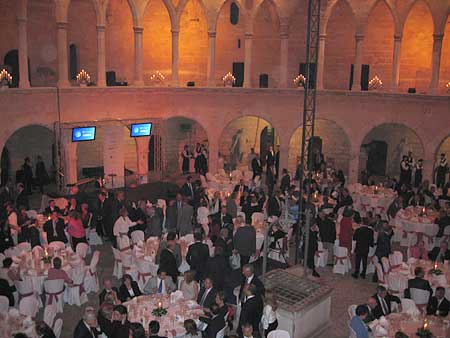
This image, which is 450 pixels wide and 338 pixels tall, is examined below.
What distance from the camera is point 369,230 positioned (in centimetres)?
1338

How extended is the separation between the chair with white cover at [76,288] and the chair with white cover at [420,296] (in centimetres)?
716

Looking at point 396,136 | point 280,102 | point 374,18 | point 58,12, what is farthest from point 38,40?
point 396,136

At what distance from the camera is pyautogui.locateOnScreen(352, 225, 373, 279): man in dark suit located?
13375 mm

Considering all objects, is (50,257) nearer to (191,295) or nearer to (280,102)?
(191,295)

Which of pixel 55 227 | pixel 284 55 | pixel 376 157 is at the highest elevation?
pixel 284 55

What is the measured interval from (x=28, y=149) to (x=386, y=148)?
1682cm

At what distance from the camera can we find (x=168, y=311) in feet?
32.8

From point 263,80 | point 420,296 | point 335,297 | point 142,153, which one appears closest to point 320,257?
point 335,297

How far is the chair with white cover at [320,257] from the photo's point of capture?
14641 mm

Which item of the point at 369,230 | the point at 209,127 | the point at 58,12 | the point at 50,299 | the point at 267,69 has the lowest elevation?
the point at 50,299

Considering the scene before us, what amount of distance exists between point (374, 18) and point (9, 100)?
16.6 metres

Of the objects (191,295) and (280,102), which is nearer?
(191,295)

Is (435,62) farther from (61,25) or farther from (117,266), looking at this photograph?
(117,266)

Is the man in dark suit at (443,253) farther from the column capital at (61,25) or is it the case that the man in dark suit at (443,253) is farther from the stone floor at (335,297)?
the column capital at (61,25)
